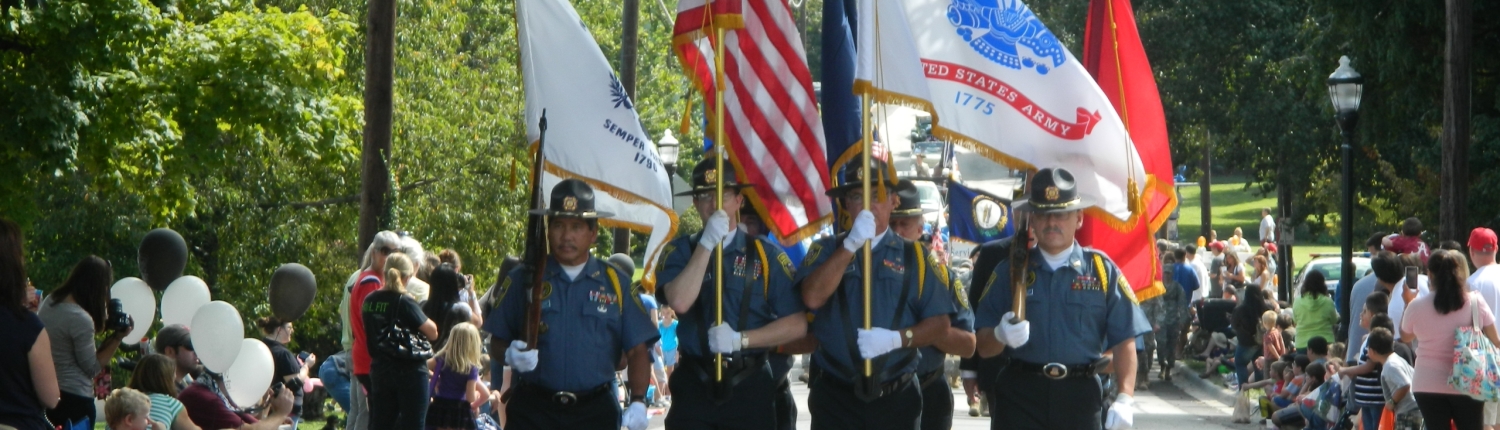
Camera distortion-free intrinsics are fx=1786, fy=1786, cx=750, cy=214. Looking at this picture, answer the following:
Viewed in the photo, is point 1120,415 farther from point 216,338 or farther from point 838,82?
point 216,338

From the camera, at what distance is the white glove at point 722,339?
774cm

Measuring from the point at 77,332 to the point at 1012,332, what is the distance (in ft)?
15.6

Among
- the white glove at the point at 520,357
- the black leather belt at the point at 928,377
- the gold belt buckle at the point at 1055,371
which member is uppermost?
the white glove at the point at 520,357

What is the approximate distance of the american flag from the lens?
28.0 feet

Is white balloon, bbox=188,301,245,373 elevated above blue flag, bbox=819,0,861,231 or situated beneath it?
situated beneath

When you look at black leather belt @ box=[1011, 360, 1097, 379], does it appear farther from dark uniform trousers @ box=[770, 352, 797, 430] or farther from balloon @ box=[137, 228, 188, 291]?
balloon @ box=[137, 228, 188, 291]

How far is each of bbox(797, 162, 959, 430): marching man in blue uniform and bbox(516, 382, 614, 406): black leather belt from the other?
0.96m

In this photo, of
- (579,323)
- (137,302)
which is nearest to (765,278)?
(579,323)

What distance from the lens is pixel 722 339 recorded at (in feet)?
25.4

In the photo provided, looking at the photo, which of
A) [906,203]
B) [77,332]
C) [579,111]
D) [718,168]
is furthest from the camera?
[77,332]

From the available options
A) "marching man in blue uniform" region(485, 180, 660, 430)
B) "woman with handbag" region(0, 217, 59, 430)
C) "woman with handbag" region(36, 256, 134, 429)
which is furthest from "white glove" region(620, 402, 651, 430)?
"woman with handbag" region(36, 256, 134, 429)

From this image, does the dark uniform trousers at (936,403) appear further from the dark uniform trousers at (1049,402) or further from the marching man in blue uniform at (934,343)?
the dark uniform trousers at (1049,402)

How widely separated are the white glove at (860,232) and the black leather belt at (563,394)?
1.27 m

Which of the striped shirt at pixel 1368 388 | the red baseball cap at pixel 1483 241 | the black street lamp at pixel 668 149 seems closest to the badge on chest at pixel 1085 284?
the red baseball cap at pixel 1483 241
